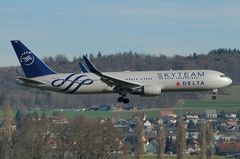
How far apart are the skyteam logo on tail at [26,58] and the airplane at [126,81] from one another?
4.63ft

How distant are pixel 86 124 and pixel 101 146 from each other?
1380cm

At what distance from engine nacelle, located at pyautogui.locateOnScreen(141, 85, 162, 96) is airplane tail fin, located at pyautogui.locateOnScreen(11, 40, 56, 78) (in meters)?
9.86

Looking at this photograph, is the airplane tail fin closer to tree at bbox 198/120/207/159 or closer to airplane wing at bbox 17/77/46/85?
airplane wing at bbox 17/77/46/85

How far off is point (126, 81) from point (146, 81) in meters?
2.10

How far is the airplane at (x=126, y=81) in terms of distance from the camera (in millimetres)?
90375

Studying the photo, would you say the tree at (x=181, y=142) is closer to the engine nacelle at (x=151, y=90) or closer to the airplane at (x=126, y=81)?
the airplane at (x=126, y=81)

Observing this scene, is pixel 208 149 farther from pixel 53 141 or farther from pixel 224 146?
pixel 224 146

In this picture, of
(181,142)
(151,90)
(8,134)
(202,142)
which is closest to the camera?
(151,90)

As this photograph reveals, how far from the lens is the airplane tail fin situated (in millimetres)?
94250

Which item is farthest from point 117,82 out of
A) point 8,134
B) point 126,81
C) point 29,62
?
point 8,134

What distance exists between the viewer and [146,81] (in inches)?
3583

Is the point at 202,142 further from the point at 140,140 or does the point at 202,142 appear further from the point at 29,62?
the point at 29,62

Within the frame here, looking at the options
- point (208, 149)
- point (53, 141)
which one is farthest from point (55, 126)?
point (208, 149)

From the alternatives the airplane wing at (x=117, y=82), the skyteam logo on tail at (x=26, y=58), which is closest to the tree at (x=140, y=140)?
the skyteam logo on tail at (x=26, y=58)
